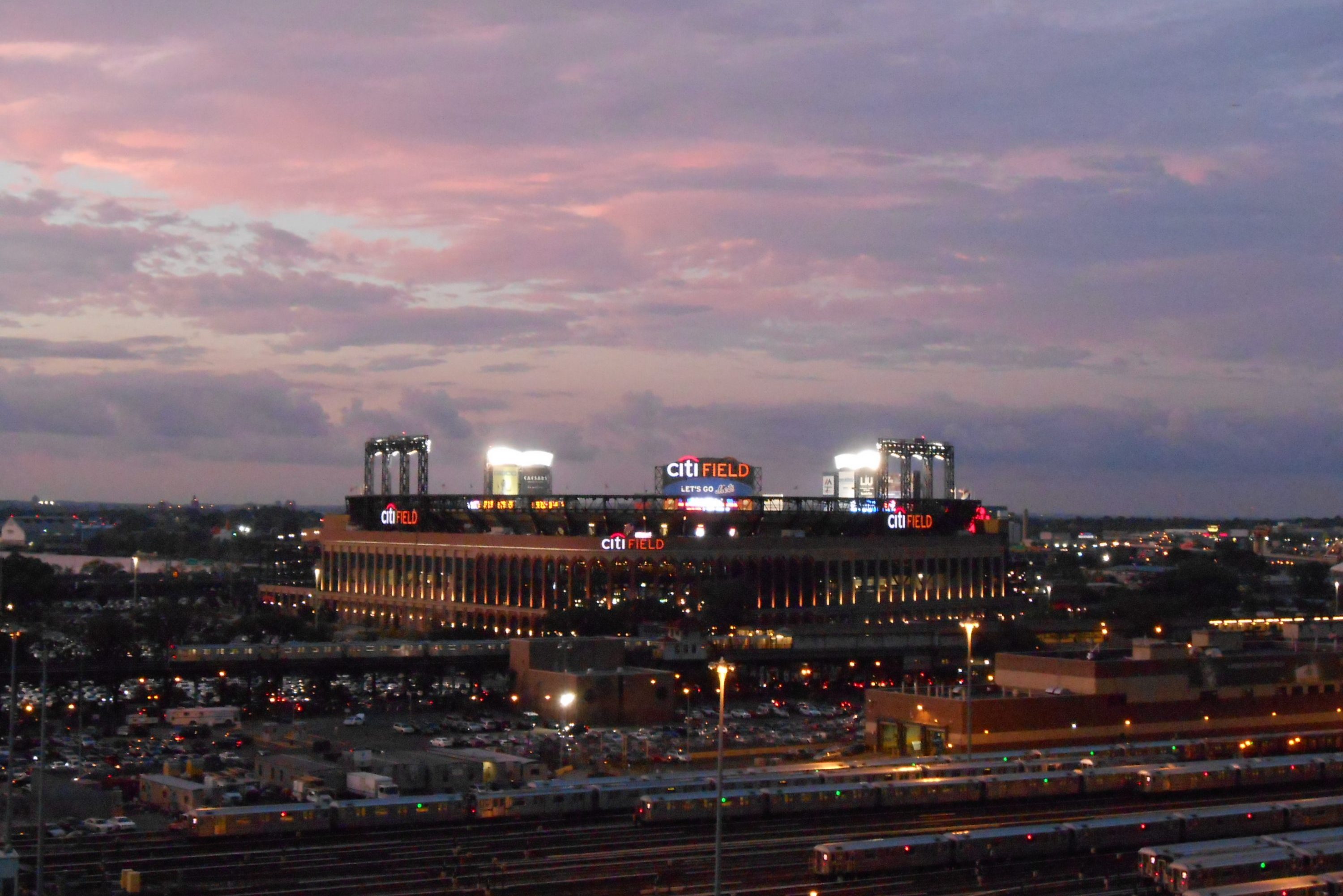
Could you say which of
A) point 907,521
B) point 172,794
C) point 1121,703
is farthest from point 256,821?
point 907,521

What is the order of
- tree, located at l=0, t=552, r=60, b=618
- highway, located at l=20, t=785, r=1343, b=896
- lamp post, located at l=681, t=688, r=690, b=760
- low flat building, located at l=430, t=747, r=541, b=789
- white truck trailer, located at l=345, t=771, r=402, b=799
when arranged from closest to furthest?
highway, located at l=20, t=785, r=1343, b=896, white truck trailer, located at l=345, t=771, r=402, b=799, low flat building, located at l=430, t=747, r=541, b=789, lamp post, located at l=681, t=688, r=690, b=760, tree, located at l=0, t=552, r=60, b=618

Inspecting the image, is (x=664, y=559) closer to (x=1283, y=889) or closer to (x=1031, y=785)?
(x=1031, y=785)

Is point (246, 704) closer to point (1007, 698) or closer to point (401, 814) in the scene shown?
point (401, 814)

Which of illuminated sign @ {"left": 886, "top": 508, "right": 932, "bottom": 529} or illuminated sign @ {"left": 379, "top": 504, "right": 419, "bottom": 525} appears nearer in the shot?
illuminated sign @ {"left": 886, "top": 508, "right": 932, "bottom": 529}

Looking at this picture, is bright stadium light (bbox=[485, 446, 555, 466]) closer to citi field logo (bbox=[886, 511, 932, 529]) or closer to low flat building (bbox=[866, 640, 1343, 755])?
citi field logo (bbox=[886, 511, 932, 529])

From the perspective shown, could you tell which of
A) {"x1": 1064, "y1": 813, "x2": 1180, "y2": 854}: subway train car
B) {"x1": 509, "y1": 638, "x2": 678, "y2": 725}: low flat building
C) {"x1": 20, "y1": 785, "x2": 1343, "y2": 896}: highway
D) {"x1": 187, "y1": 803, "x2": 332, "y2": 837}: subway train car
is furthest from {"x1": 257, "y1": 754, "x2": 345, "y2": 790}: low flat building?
{"x1": 1064, "y1": 813, "x2": 1180, "y2": 854}: subway train car

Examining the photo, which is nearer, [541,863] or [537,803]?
[541,863]

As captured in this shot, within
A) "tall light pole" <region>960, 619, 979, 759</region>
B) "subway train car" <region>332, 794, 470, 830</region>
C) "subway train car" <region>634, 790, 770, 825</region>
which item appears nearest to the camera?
"subway train car" <region>332, 794, 470, 830</region>
